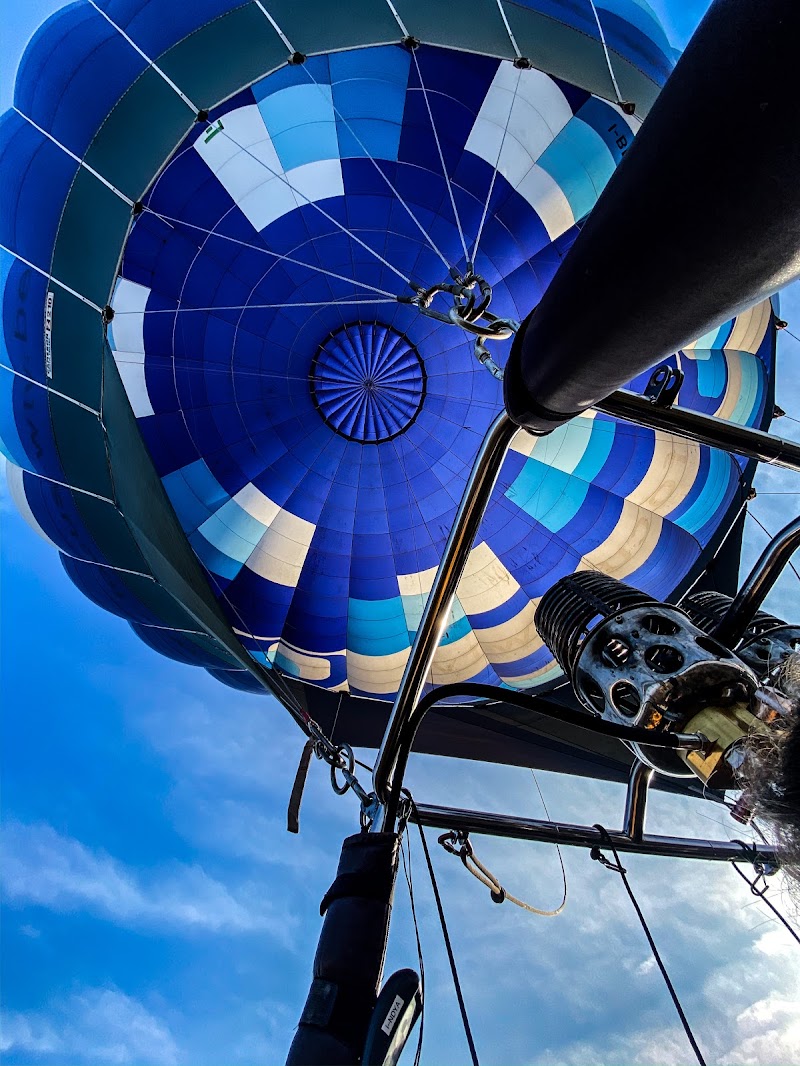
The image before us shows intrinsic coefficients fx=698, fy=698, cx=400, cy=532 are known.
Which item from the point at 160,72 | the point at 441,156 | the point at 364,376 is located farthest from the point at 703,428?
the point at 364,376

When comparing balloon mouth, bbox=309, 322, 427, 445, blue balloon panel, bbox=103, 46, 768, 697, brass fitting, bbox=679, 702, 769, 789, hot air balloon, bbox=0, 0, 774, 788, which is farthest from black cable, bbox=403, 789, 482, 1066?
balloon mouth, bbox=309, 322, 427, 445

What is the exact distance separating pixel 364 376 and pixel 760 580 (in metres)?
5.40

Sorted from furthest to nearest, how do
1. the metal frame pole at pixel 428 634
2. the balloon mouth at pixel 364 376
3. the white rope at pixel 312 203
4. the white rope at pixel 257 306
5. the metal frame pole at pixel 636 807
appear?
the balloon mouth at pixel 364 376
the white rope at pixel 257 306
the white rope at pixel 312 203
the metal frame pole at pixel 636 807
the metal frame pole at pixel 428 634

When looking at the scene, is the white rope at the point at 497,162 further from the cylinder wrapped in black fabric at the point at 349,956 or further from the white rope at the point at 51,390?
the cylinder wrapped in black fabric at the point at 349,956

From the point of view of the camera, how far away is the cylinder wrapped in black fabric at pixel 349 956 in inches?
57.1

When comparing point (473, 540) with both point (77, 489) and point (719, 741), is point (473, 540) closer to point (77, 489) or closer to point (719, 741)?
point (719, 741)

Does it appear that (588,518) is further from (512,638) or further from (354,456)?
(354,456)

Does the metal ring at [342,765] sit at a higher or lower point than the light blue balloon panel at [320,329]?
lower

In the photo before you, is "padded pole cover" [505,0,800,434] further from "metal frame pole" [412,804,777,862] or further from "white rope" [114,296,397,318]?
"white rope" [114,296,397,318]

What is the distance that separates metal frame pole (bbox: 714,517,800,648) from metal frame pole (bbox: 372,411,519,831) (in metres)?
0.95

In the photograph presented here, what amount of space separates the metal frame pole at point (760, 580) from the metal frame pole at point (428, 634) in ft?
3.11

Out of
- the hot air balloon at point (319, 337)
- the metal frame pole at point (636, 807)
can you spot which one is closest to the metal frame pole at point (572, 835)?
the metal frame pole at point (636, 807)

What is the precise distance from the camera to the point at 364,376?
7.16 metres

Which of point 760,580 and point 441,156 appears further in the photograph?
point 441,156
